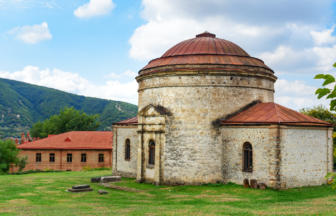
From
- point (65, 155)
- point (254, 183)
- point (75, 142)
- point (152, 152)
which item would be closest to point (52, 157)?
point (65, 155)

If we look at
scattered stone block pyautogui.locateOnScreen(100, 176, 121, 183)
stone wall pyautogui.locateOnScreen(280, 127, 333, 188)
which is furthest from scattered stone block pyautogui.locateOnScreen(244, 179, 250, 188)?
scattered stone block pyautogui.locateOnScreen(100, 176, 121, 183)

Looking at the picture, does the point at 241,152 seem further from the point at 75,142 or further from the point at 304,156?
the point at 75,142

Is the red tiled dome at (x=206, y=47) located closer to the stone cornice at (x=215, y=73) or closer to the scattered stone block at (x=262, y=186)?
the stone cornice at (x=215, y=73)

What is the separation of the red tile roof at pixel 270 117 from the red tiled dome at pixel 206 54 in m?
3.25

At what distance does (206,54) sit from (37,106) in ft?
434

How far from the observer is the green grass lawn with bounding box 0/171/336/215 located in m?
13.0

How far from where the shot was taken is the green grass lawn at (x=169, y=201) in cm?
1302

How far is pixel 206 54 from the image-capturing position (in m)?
22.3

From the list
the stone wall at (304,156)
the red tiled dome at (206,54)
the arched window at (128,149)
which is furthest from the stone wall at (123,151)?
the stone wall at (304,156)

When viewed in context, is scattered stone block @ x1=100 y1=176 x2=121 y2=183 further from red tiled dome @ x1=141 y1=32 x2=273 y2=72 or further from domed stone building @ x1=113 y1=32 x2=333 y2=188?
red tiled dome @ x1=141 y1=32 x2=273 y2=72

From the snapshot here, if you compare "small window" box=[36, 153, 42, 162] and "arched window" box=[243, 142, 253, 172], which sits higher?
"arched window" box=[243, 142, 253, 172]

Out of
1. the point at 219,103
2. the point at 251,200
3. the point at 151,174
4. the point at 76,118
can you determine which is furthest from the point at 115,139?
the point at 76,118

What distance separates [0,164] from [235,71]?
93.7 feet

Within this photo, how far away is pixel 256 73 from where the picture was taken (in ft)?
71.7
